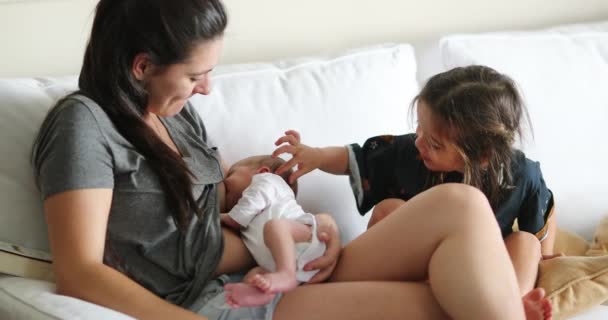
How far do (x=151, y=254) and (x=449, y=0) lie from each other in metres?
1.21

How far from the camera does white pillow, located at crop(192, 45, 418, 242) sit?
1599 mm

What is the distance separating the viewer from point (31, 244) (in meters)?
1.29

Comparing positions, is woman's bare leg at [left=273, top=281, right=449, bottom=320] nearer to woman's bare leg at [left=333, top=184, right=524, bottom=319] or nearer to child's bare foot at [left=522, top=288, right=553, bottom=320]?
woman's bare leg at [left=333, top=184, right=524, bottom=319]

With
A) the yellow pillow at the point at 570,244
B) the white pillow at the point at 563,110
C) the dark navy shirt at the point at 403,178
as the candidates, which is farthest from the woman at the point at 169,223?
the white pillow at the point at 563,110

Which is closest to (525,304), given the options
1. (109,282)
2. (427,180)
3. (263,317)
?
(427,180)

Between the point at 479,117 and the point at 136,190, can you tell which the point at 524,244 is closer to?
the point at 479,117

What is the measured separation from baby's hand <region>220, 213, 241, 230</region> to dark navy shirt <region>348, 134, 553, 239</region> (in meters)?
0.29

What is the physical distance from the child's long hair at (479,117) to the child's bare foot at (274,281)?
16.2 inches

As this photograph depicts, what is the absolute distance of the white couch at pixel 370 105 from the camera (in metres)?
1.42

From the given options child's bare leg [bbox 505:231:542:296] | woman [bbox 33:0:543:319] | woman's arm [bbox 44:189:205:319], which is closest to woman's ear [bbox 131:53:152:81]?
woman [bbox 33:0:543:319]

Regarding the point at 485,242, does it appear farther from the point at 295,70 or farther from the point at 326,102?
the point at 295,70

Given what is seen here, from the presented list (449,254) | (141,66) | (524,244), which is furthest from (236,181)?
(524,244)

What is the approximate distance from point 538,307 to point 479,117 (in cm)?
37

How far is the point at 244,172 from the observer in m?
1.50
